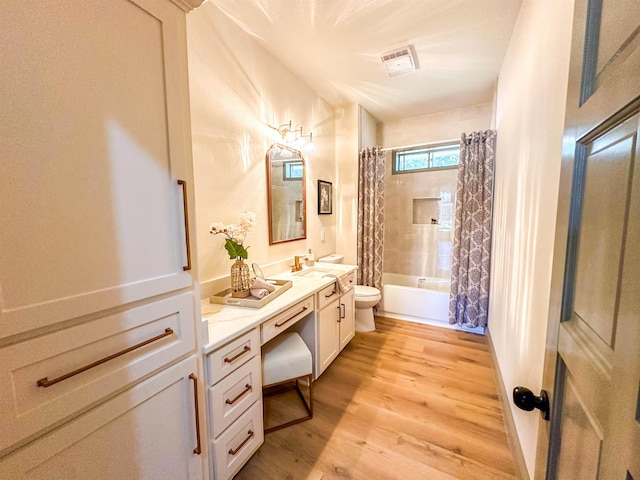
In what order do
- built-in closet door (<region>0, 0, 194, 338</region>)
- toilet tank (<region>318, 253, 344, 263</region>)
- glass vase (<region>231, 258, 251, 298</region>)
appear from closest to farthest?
built-in closet door (<region>0, 0, 194, 338</region>) < glass vase (<region>231, 258, 251, 298</region>) < toilet tank (<region>318, 253, 344, 263</region>)

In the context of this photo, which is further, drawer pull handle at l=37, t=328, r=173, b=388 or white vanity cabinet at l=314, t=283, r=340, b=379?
white vanity cabinet at l=314, t=283, r=340, b=379

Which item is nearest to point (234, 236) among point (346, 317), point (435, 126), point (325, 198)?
point (346, 317)

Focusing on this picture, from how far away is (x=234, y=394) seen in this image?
125 cm

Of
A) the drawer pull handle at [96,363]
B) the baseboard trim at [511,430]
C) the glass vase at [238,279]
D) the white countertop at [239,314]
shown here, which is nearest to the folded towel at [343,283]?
the white countertop at [239,314]

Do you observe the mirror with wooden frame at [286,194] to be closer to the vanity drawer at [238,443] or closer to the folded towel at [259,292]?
the folded towel at [259,292]

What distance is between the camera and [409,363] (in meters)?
2.33

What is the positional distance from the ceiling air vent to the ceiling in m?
0.05

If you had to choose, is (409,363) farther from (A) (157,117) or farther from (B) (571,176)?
(A) (157,117)

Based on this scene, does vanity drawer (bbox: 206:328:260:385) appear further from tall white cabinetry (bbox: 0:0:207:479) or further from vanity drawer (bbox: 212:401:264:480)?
vanity drawer (bbox: 212:401:264:480)

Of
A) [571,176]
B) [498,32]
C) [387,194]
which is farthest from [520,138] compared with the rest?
[387,194]

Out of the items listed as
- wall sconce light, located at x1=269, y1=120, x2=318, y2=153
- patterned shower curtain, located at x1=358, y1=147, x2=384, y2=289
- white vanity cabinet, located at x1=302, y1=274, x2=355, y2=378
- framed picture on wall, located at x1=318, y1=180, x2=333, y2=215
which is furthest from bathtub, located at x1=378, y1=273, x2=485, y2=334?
wall sconce light, located at x1=269, y1=120, x2=318, y2=153

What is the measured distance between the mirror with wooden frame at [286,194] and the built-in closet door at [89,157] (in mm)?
1262

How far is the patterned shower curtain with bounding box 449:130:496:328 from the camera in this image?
2719mm

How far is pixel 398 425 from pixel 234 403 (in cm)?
109
